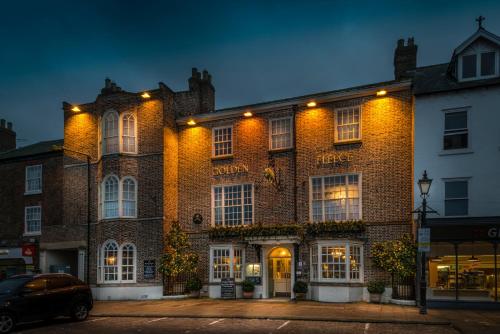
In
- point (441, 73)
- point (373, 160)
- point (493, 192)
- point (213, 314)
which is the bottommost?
point (213, 314)

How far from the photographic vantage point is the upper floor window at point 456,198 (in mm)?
20328

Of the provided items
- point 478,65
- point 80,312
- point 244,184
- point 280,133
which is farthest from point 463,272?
point 80,312

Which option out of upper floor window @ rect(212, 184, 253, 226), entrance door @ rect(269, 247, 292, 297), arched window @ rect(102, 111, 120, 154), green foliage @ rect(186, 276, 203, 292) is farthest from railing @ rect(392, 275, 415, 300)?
arched window @ rect(102, 111, 120, 154)

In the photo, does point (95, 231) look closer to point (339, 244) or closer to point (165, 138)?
point (165, 138)

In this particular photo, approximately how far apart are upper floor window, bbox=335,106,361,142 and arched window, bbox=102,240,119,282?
42.6 ft

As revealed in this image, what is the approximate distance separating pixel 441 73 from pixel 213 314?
15.1 m

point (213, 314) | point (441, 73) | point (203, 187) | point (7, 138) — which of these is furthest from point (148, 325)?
point (7, 138)

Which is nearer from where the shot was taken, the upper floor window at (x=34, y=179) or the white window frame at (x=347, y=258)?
the white window frame at (x=347, y=258)

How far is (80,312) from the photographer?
1795cm

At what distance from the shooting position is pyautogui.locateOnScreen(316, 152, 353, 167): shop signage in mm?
23156

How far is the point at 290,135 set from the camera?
80.9 ft

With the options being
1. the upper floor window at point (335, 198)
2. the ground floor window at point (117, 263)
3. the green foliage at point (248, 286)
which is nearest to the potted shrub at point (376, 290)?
the upper floor window at point (335, 198)

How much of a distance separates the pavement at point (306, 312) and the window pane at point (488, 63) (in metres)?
9.98

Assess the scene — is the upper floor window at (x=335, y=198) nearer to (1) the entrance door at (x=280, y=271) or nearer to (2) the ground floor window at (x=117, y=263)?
(1) the entrance door at (x=280, y=271)
